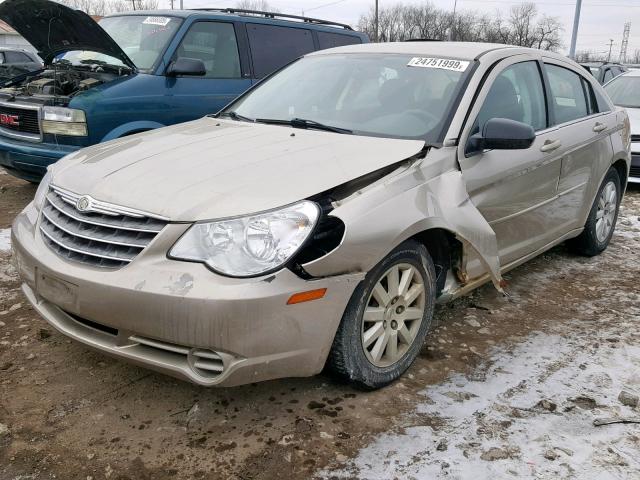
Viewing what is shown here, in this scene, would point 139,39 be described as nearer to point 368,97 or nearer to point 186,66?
point 186,66

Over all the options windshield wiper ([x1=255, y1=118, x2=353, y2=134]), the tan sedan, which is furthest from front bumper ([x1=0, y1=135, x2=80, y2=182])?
windshield wiper ([x1=255, y1=118, x2=353, y2=134])

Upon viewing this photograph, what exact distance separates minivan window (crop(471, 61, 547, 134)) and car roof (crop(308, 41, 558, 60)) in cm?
18

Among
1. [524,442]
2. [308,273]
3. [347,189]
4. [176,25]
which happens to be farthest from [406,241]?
[176,25]

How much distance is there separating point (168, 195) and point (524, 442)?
1.85 meters

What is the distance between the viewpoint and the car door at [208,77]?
598 cm

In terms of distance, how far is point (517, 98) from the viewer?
3836 mm

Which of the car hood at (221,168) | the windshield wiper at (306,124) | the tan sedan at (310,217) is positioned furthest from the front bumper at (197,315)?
the windshield wiper at (306,124)

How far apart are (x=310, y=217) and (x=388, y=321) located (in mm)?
761

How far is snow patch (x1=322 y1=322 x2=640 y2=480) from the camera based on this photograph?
237 cm

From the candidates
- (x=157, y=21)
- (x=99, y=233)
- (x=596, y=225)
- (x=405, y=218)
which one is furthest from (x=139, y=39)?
(x=596, y=225)

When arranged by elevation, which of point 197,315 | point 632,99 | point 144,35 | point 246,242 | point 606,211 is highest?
point 144,35

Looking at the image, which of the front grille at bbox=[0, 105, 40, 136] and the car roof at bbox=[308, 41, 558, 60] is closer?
the car roof at bbox=[308, 41, 558, 60]

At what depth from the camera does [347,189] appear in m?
2.62

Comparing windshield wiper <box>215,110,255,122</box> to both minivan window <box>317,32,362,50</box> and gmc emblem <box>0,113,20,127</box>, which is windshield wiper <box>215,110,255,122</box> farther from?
minivan window <box>317,32,362,50</box>
